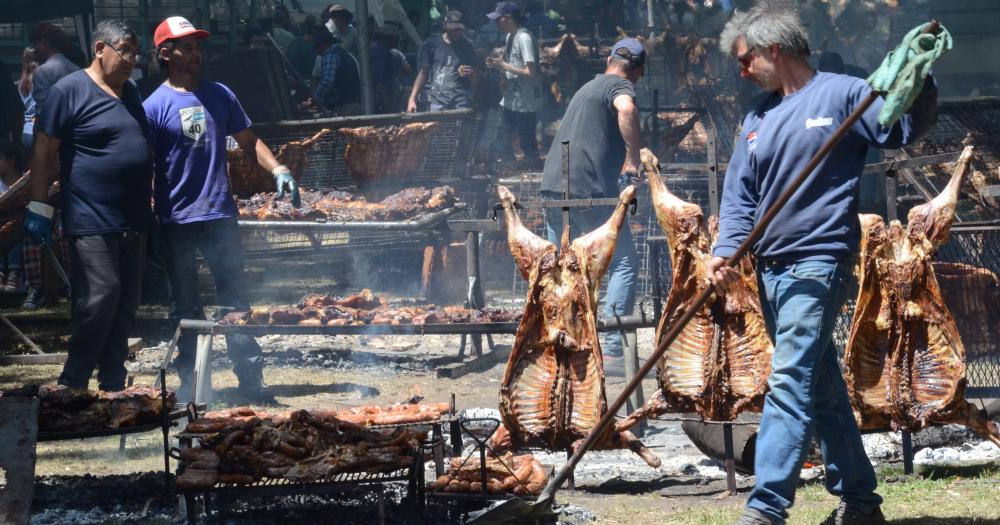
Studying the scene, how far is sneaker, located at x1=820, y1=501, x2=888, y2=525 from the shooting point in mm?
4727

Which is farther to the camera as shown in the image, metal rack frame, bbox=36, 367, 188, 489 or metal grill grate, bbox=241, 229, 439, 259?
metal grill grate, bbox=241, 229, 439, 259

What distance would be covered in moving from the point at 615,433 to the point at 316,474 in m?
1.64

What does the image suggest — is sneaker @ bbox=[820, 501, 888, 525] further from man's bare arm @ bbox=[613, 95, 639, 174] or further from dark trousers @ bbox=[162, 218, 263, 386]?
dark trousers @ bbox=[162, 218, 263, 386]

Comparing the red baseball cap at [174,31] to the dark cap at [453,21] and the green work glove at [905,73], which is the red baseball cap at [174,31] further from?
the dark cap at [453,21]

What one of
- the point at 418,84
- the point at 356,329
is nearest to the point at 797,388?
the point at 356,329

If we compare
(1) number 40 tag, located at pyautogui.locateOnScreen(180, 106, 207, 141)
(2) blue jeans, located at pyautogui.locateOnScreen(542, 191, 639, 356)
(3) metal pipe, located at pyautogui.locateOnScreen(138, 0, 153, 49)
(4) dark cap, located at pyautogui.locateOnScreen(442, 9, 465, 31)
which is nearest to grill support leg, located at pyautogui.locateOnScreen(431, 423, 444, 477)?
(2) blue jeans, located at pyautogui.locateOnScreen(542, 191, 639, 356)

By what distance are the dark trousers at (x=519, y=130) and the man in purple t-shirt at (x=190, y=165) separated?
797cm

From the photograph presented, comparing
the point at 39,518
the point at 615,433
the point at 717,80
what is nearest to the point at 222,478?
the point at 39,518

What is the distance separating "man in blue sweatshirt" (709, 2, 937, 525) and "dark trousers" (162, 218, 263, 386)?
14.1 feet

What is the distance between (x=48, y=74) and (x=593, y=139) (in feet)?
17.6

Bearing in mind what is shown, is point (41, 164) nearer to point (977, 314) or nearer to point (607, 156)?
point (607, 156)

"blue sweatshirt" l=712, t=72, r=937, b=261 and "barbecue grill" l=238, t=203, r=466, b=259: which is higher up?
"blue sweatshirt" l=712, t=72, r=937, b=261

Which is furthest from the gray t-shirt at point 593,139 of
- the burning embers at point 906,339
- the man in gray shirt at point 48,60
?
the man in gray shirt at point 48,60

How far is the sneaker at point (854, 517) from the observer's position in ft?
15.5
